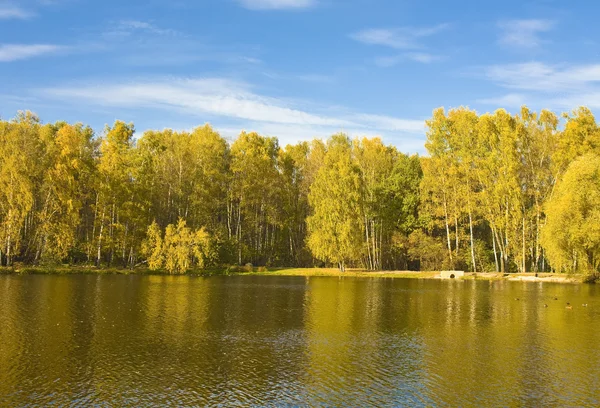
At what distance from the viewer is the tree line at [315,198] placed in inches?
2864

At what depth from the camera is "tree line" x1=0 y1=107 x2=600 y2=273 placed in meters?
72.8

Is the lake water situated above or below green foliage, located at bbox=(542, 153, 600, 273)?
below

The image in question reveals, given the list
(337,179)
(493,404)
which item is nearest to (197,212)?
(337,179)

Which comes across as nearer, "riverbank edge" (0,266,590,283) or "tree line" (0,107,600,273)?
"riverbank edge" (0,266,590,283)

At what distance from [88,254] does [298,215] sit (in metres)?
36.7

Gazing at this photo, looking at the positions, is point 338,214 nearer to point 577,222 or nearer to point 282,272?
point 282,272

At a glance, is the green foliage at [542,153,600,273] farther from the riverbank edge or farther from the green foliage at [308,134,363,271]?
the green foliage at [308,134,363,271]

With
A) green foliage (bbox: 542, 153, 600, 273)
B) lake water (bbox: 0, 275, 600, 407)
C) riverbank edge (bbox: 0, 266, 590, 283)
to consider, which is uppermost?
green foliage (bbox: 542, 153, 600, 273)

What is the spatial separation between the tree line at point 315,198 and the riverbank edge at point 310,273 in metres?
2.07

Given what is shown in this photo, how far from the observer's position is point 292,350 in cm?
2758

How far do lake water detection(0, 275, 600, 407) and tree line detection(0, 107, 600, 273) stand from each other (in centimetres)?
2661

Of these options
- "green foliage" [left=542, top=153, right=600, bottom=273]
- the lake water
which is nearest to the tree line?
"green foliage" [left=542, top=153, right=600, bottom=273]

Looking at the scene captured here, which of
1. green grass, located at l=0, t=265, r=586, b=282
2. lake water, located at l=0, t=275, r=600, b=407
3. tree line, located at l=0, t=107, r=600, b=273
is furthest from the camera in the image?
tree line, located at l=0, t=107, r=600, b=273

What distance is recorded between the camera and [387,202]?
291 feet
